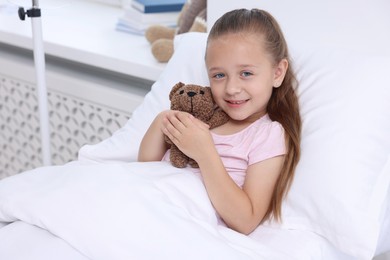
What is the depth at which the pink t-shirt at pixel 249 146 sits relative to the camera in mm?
1178

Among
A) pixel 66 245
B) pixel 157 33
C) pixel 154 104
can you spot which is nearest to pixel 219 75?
pixel 154 104

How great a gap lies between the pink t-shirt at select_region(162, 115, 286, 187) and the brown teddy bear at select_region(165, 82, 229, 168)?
30 mm

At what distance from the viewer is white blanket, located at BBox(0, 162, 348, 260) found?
0.98 meters

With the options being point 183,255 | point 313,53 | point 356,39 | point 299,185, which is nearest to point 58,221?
point 183,255

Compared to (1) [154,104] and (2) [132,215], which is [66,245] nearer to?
(2) [132,215]

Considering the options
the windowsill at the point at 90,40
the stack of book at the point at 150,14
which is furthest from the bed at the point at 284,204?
the stack of book at the point at 150,14

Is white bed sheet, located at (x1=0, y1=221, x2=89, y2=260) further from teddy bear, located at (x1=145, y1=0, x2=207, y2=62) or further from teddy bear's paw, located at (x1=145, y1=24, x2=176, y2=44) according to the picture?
teddy bear's paw, located at (x1=145, y1=24, x2=176, y2=44)

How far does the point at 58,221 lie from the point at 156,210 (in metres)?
0.16

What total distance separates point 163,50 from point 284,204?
28.7 inches

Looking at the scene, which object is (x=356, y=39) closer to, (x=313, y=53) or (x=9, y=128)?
(x=313, y=53)

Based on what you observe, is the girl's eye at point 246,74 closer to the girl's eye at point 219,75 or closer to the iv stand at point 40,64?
the girl's eye at point 219,75

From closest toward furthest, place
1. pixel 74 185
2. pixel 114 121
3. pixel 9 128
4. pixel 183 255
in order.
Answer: pixel 183 255, pixel 74 185, pixel 114 121, pixel 9 128

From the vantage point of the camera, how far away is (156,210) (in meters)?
1.03

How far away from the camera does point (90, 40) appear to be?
77.9 inches
